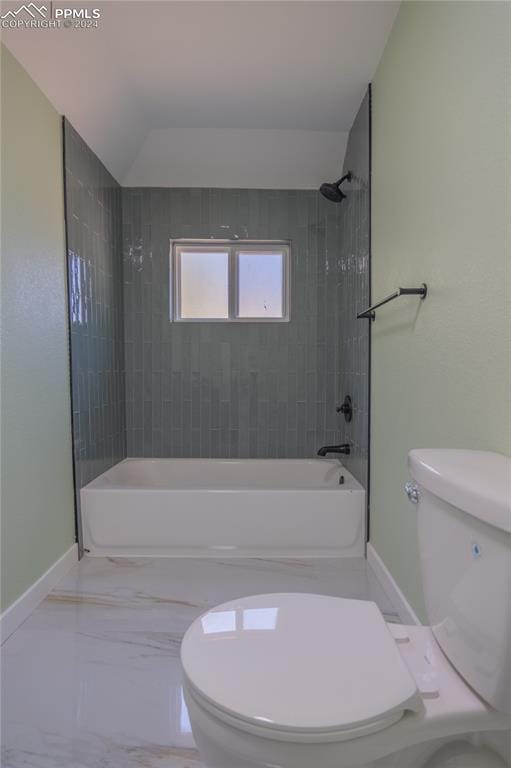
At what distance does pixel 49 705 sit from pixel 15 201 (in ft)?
5.58

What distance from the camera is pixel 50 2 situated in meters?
1.70

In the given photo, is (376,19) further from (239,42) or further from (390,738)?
(390,738)

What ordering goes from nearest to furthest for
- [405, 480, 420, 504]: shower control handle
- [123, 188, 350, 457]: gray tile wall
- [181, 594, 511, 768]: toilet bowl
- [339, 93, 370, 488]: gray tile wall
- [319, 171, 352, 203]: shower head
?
[181, 594, 511, 768]: toilet bowl → [405, 480, 420, 504]: shower control handle → [339, 93, 370, 488]: gray tile wall → [319, 171, 352, 203]: shower head → [123, 188, 350, 457]: gray tile wall

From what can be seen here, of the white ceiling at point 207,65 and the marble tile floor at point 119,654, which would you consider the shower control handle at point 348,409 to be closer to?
the marble tile floor at point 119,654

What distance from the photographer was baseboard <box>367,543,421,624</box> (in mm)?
1643

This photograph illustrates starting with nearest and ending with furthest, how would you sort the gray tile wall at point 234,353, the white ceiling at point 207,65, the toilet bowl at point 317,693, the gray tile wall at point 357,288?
the toilet bowl at point 317,693
the white ceiling at point 207,65
the gray tile wall at point 357,288
the gray tile wall at point 234,353

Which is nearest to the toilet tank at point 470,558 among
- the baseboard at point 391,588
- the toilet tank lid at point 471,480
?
the toilet tank lid at point 471,480

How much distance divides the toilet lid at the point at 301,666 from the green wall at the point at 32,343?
3.74ft

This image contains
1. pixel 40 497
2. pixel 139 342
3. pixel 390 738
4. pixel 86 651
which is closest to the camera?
pixel 390 738

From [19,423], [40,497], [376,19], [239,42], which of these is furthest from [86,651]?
[376,19]

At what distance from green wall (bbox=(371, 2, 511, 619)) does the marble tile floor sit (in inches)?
22.4

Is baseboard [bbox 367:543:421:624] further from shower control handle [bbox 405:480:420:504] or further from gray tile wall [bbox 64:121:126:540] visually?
gray tile wall [bbox 64:121:126:540]

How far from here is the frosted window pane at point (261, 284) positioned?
3139 millimetres

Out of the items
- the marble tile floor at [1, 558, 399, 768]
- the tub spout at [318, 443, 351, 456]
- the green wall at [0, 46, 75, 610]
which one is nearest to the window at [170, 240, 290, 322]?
the tub spout at [318, 443, 351, 456]
